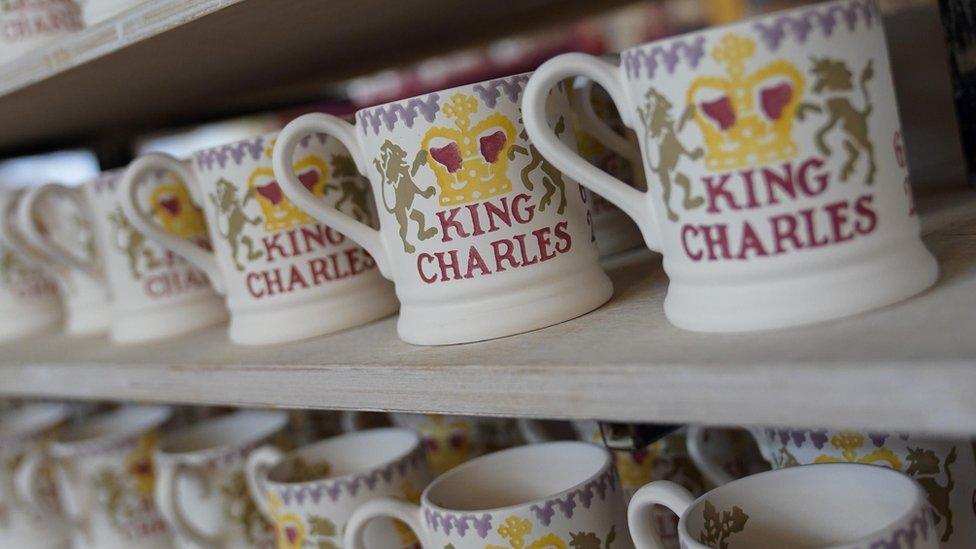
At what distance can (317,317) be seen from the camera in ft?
2.35

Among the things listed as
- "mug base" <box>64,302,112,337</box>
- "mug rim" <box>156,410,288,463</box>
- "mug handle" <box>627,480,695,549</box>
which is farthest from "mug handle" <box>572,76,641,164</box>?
"mug base" <box>64,302,112,337</box>

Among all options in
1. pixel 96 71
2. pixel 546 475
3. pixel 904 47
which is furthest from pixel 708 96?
pixel 96 71

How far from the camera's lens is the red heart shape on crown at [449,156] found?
56 cm

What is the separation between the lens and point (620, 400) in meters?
0.45

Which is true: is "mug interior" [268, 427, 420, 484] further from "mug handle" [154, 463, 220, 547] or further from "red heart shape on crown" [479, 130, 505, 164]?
"red heart shape on crown" [479, 130, 505, 164]

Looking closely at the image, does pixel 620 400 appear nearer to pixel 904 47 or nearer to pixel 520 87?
pixel 520 87

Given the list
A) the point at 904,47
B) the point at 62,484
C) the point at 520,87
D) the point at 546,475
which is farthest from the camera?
the point at 62,484

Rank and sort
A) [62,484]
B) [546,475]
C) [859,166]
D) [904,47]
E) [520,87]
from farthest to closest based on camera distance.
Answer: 1. [62,484]
2. [904,47]
3. [546,475]
4. [520,87]
5. [859,166]

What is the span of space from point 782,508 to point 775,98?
0.73 ft

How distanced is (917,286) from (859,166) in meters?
0.06

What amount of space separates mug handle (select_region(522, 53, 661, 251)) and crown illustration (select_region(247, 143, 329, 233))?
8.8 inches

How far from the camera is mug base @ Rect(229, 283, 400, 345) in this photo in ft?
2.35

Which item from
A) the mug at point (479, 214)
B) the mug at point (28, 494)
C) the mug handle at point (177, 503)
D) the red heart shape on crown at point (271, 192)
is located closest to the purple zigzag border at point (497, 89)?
the mug at point (479, 214)

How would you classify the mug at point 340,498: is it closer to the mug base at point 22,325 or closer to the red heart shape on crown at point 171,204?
the red heart shape on crown at point 171,204
